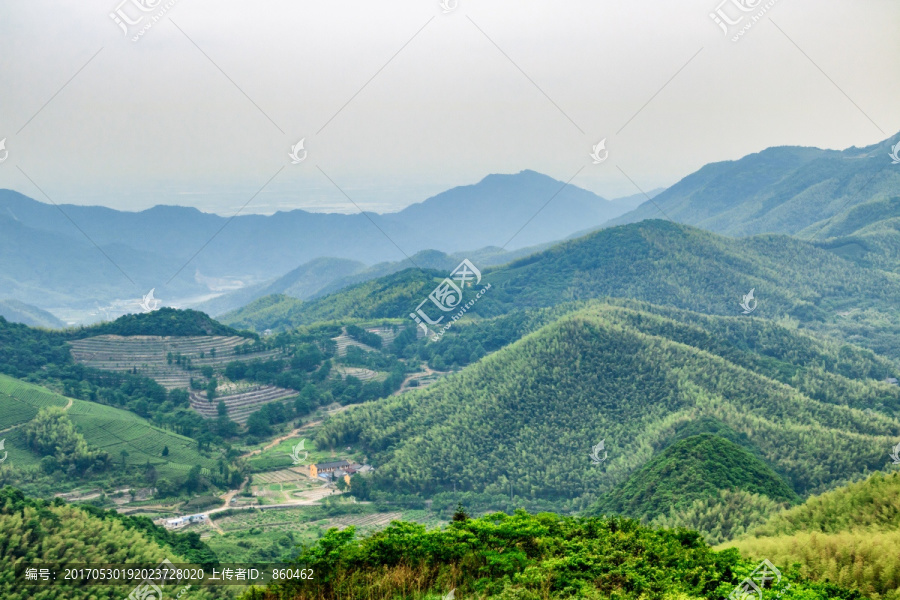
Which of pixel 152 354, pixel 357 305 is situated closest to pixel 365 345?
pixel 357 305

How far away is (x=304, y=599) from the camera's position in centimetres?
1048

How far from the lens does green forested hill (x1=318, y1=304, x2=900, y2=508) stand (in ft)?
96.9

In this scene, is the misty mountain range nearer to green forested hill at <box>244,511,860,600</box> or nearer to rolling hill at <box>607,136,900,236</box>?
rolling hill at <box>607,136,900,236</box>

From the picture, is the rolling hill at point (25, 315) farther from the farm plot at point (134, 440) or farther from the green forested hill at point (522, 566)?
the green forested hill at point (522, 566)

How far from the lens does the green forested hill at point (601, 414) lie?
2955 cm

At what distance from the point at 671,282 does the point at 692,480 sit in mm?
57791

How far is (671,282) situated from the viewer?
250 ft

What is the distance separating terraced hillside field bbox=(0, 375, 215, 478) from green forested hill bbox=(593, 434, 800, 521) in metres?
22.4

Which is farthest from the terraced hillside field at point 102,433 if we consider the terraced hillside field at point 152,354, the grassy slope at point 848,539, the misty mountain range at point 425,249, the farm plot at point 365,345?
the misty mountain range at point 425,249

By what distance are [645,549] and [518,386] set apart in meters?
25.8

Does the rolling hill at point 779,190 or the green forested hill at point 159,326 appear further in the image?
the rolling hill at point 779,190

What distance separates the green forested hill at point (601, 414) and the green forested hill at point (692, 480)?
4027 millimetres

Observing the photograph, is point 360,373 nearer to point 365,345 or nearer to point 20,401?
point 365,345

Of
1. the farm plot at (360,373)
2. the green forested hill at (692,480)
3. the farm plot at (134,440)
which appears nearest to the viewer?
the green forested hill at (692,480)
